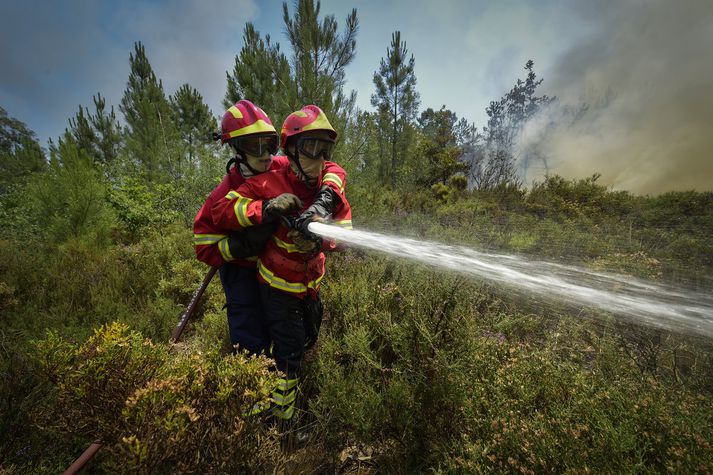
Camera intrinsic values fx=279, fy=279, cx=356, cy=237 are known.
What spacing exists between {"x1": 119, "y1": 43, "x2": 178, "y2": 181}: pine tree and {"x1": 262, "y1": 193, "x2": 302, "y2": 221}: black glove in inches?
520

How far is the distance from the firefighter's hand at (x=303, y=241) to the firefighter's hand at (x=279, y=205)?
0.53 feet

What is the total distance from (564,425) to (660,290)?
2.54 m

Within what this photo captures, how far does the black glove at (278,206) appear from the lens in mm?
1954

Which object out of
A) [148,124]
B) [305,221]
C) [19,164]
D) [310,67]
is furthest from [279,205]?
[19,164]

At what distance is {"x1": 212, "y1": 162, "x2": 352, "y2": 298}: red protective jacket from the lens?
80.0 inches

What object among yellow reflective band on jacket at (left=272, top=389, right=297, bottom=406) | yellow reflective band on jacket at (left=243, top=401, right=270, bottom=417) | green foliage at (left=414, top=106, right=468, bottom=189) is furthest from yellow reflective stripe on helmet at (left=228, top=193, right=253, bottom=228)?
green foliage at (left=414, top=106, right=468, bottom=189)

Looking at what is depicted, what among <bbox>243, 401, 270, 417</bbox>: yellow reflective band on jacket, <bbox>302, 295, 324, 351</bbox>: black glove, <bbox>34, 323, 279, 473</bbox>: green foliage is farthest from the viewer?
<bbox>302, 295, 324, 351</bbox>: black glove

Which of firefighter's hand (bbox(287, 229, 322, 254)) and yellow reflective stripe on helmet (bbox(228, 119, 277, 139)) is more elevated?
yellow reflective stripe on helmet (bbox(228, 119, 277, 139))

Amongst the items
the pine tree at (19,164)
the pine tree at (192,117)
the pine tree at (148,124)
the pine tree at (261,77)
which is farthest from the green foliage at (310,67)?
the pine tree at (19,164)

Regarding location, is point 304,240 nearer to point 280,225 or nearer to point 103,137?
point 280,225

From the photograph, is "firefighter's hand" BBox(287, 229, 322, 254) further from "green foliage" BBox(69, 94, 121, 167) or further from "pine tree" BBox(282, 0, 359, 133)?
"green foliage" BBox(69, 94, 121, 167)

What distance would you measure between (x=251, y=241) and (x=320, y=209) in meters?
0.59

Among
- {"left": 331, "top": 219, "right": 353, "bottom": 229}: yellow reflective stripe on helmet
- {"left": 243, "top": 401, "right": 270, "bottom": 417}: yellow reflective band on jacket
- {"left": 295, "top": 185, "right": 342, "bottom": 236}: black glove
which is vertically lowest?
{"left": 243, "top": 401, "right": 270, "bottom": 417}: yellow reflective band on jacket

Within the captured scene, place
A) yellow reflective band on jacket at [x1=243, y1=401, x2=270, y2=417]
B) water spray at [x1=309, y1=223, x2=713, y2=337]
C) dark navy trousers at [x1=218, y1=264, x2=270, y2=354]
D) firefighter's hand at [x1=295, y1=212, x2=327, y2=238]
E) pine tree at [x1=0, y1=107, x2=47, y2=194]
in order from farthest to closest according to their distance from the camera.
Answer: pine tree at [x1=0, y1=107, x2=47, y2=194] → dark navy trousers at [x1=218, y1=264, x2=270, y2=354] → firefighter's hand at [x1=295, y1=212, x2=327, y2=238] → water spray at [x1=309, y1=223, x2=713, y2=337] → yellow reflective band on jacket at [x1=243, y1=401, x2=270, y2=417]
